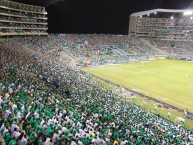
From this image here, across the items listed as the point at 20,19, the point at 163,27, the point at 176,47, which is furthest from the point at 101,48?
the point at 163,27

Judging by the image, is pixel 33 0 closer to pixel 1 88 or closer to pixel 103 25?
pixel 103 25

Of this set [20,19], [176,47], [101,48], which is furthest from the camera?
[176,47]

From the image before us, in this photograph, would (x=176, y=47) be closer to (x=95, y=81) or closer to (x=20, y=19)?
(x=20, y=19)

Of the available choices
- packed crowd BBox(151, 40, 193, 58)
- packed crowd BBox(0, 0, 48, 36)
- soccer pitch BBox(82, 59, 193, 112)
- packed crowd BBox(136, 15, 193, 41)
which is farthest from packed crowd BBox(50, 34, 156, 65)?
soccer pitch BBox(82, 59, 193, 112)

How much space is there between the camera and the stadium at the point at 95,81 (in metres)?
12.4

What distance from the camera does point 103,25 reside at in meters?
99.4

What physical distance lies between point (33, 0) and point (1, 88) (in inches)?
2153

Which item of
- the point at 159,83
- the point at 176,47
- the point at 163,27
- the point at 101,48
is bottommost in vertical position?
the point at 159,83

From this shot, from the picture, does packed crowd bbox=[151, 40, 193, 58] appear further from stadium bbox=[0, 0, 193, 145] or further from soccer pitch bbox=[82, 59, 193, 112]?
soccer pitch bbox=[82, 59, 193, 112]

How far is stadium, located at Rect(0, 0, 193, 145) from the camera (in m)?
12.4

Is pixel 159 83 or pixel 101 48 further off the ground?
pixel 101 48

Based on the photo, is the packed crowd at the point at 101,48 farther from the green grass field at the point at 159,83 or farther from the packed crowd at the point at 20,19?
the green grass field at the point at 159,83

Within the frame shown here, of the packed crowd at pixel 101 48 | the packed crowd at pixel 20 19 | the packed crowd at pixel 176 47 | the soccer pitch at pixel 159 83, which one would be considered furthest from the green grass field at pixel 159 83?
the packed crowd at pixel 176 47

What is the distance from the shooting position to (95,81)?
42219mm
